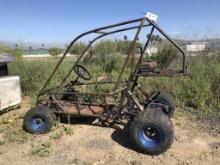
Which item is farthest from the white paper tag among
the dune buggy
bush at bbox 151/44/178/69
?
bush at bbox 151/44/178/69

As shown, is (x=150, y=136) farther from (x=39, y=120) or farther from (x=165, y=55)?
(x=165, y=55)

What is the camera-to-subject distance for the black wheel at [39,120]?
192 inches

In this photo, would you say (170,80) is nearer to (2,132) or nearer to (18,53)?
(2,132)

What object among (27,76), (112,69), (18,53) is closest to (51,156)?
(27,76)

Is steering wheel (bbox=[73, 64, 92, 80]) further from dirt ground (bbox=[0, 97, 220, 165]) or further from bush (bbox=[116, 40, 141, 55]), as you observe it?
bush (bbox=[116, 40, 141, 55])

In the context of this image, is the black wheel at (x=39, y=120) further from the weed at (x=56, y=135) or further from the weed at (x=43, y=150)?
the weed at (x=43, y=150)

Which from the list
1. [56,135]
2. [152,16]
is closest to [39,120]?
[56,135]

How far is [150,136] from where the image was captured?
13.6ft

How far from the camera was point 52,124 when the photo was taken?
4918 mm

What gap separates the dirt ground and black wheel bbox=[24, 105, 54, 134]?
0.39ft

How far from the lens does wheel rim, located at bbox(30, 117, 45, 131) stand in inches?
194

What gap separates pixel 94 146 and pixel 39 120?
3.87ft

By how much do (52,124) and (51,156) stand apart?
92 cm

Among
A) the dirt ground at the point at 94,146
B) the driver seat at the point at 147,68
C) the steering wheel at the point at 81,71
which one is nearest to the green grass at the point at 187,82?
the dirt ground at the point at 94,146
